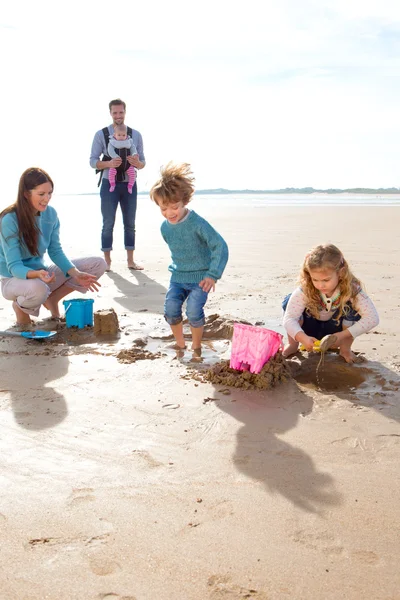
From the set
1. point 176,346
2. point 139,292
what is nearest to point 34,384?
point 176,346

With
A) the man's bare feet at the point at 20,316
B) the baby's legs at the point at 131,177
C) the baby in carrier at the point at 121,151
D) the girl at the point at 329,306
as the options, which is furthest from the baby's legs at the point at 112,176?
the girl at the point at 329,306

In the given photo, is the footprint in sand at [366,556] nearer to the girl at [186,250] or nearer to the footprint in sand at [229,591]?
the footprint in sand at [229,591]

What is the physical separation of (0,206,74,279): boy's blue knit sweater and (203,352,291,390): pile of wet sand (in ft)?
5.88

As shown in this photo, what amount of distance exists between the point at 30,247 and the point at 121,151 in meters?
2.77

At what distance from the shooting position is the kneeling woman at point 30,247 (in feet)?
14.4

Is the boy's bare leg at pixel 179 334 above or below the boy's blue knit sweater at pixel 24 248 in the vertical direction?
below

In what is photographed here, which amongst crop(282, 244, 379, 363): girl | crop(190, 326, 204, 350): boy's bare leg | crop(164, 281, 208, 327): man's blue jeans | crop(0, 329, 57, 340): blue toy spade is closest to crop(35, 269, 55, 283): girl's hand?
crop(0, 329, 57, 340): blue toy spade

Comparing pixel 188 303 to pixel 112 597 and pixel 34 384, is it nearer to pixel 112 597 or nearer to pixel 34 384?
pixel 34 384

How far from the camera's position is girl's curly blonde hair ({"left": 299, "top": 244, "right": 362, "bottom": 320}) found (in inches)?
136

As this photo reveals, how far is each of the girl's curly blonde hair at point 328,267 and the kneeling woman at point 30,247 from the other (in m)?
1.74

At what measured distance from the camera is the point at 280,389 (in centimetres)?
325

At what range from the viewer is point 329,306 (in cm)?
369

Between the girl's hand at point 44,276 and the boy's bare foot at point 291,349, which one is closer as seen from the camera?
the boy's bare foot at point 291,349

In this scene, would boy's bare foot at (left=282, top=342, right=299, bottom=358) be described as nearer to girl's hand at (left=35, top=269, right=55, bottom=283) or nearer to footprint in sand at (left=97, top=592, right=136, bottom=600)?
girl's hand at (left=35, top=269, right=55, bottom=283)
